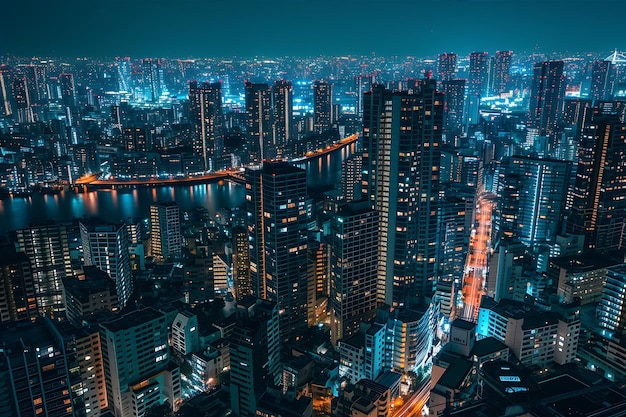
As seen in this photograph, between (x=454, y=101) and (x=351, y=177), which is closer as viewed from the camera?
(x=351, y=177)

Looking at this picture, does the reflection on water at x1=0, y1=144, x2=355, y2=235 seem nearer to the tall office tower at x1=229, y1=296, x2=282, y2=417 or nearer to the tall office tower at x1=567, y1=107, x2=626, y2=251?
the tall office tower at x1=567, y1=107, x2=626, y2=251

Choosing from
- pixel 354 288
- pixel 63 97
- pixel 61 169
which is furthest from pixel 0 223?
pixel 63 97

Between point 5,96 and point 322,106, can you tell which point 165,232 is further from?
point 322,106

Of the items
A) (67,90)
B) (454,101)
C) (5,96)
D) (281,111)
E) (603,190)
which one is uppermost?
(67,90)

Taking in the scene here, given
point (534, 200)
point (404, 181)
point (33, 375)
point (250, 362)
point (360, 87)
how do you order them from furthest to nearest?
point (360, 87) → point (534, 200) → point (404, 181) → point (250, 362) → point (33, 375)

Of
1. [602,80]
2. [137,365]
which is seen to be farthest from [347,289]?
[602,80]

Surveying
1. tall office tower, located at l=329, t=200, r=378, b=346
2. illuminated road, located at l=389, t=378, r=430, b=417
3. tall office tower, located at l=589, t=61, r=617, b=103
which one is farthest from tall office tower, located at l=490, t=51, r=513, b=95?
illuminated road, located at l=389, t=378, r=430, b=417
